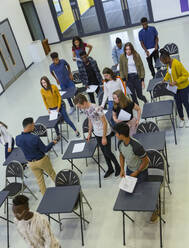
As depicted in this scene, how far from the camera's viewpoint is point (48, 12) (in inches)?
611

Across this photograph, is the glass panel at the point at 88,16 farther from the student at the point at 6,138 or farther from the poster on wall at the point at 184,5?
the student at the point at 6,138

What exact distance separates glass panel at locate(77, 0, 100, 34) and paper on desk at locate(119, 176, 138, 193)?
1237 cm

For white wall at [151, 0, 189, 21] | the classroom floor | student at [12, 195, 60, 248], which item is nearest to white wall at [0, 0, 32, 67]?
white wall at [151, 0, 189, 21]

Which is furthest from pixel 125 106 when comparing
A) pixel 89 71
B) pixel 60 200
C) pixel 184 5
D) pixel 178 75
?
pixel 184 5

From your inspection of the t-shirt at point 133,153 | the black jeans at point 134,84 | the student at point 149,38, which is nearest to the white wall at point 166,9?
the student at point 149,38

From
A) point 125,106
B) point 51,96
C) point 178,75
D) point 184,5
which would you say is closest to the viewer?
point 125,106

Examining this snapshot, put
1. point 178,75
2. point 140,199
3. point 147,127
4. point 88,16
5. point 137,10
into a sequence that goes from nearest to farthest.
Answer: point 140,199
point 147,127
point 178,75
point 137,10
point 88,16

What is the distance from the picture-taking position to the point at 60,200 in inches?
178

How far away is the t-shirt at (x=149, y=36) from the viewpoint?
841 centimetres

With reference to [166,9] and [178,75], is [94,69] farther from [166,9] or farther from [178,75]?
[166,9]

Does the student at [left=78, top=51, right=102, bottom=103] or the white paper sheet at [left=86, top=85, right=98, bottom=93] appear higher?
the student at [left=78, top=51, right=102, bottom=103]

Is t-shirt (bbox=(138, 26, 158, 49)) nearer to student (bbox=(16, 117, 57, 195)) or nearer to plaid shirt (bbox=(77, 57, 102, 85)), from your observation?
plaid shirt (bbox=(77, 57, 102, 85))

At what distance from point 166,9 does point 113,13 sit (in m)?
2.52

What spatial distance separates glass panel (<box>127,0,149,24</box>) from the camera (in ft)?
47.6
